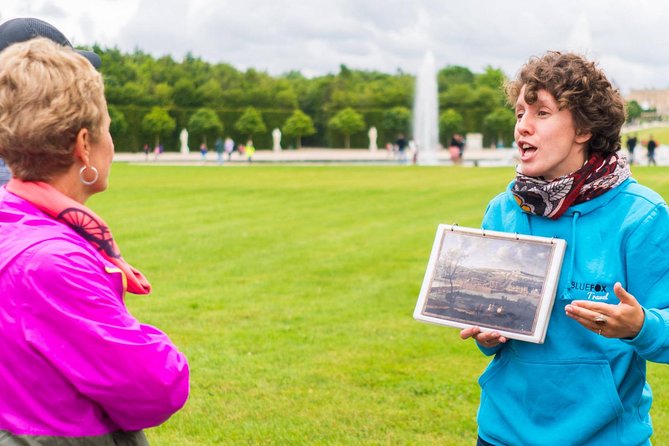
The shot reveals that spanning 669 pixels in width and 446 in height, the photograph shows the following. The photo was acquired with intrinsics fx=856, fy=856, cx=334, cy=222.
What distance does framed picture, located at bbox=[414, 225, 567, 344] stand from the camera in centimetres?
280

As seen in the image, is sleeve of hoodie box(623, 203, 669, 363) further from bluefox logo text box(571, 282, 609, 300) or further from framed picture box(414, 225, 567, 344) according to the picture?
framed picture box(414, 225, 567, 344)

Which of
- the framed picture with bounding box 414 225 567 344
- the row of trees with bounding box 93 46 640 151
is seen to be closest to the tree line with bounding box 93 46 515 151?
the row of trees with bounding box 93 46 640 151

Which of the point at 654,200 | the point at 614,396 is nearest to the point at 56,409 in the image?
the point at 614,396

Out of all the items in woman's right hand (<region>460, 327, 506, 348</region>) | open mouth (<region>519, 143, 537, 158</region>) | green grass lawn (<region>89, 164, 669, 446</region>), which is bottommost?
green grass lawn (<region>89, 164, 669, 446</region>)

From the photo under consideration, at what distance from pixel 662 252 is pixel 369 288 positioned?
738cm

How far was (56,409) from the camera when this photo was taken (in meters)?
2.12

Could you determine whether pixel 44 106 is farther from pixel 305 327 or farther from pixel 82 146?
pixel 305 327

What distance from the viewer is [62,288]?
1994 millimetres

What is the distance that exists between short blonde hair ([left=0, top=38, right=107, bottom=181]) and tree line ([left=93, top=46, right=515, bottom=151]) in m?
72.5

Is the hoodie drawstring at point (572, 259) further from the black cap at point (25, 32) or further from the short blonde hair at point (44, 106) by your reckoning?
the black cap at point (25, 32)

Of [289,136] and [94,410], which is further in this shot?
[289,136]

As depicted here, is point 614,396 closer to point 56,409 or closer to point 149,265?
point 56,409

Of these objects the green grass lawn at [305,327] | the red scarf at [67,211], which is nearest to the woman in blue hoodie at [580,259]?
the red scarf at [67,211]

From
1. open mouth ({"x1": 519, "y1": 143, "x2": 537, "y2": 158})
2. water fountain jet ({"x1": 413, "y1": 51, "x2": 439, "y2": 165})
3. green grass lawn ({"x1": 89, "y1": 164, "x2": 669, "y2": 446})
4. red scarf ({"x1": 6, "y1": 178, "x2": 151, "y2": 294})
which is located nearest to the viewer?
red scarf ({"x1": 6, "y1": 178, "x2": 151, "y2": 294})
